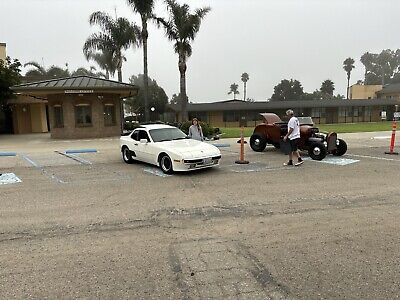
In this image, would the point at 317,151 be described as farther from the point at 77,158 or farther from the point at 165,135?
the point at 77,158

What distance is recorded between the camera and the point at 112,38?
28.2 meters

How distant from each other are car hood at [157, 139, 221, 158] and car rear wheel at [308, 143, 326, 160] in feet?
12.1

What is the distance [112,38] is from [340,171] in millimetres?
24778

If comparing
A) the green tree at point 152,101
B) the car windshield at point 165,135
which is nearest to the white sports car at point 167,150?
the car windshield at point 165,135

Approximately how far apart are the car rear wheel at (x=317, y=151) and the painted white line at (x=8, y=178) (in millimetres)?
8830

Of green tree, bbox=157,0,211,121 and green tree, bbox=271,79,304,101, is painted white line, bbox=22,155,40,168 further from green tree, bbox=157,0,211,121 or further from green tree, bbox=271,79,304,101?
green tree, bbox=271,79,304,101

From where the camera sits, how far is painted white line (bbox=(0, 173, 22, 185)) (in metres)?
8.12

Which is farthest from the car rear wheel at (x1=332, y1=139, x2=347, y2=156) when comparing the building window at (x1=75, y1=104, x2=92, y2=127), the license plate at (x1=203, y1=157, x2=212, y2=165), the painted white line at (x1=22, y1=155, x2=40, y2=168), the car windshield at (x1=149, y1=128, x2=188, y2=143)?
the building window at (x1=75, y1=104, x2=92, y2=127)

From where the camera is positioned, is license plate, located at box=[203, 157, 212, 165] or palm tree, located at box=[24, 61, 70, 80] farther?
palm tree, located at box=[24, 61, 70, 80]

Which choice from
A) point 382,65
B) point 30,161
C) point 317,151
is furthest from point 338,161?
point 382,65

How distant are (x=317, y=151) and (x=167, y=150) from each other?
16.9 feet

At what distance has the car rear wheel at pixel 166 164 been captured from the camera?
28.8ft

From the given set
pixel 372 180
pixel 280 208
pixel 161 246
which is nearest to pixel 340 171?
pixel 372 180

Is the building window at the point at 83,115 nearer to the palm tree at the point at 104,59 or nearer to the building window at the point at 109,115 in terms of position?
the building window at the point at 109,115
